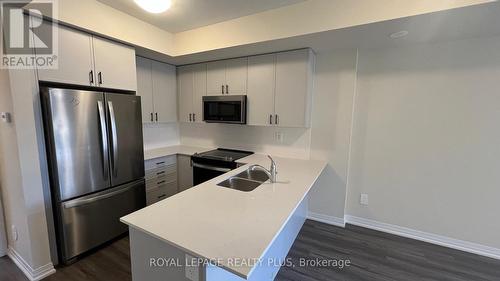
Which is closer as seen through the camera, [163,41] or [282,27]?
[282,27]

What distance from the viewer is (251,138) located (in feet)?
11.1

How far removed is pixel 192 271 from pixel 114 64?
2.40 metres

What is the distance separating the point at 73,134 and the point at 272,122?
216 cm

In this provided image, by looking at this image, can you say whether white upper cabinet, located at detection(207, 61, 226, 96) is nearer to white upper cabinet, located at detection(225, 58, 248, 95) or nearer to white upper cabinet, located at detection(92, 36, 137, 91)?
white upper cabinet, located at detection(225, 58, 248, 95)

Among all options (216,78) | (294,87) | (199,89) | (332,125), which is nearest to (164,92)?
(199,89)

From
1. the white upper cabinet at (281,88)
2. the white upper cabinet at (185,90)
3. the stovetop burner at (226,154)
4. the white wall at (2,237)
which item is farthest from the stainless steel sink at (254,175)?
the white wall at (2,237)

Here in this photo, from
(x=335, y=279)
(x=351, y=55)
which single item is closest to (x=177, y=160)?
(x=335, y=279)

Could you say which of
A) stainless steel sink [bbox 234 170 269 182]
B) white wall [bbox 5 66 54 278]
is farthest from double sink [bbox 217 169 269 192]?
white wall [bbox 5 66 54 278]

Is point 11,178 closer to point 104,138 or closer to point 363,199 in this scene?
point 104,138

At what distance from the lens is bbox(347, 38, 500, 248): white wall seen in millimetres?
2234

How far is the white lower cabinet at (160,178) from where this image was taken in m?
3.00

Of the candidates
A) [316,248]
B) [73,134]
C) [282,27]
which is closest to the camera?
[73,134]

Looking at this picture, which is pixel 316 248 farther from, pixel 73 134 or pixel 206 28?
pixel 206 28

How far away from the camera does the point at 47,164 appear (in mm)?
1931
